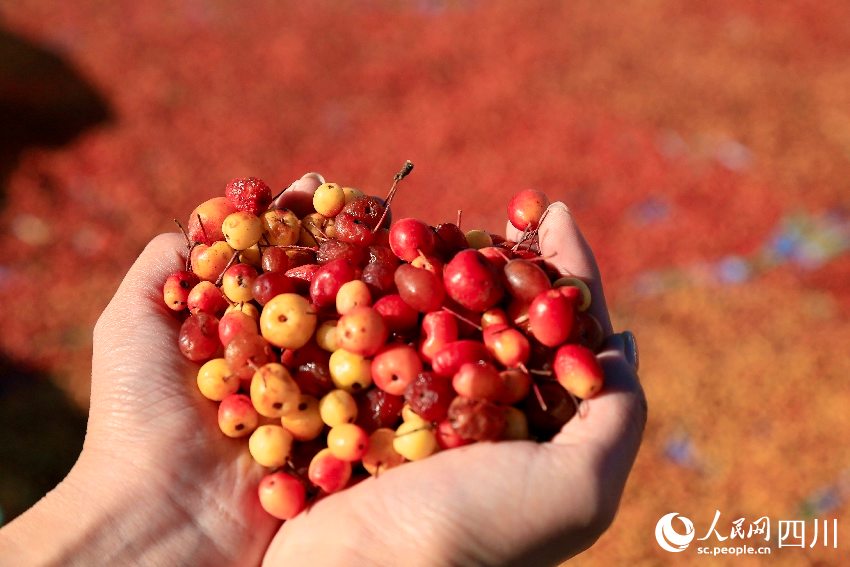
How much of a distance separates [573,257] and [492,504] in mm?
1413

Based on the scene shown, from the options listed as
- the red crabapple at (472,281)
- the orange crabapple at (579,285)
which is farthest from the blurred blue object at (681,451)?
the red crabapple at (472,281)

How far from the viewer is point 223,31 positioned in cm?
1155

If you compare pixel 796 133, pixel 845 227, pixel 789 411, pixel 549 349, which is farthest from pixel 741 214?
pixel 549 349

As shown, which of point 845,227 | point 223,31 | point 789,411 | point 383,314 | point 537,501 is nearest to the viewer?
point 537,501

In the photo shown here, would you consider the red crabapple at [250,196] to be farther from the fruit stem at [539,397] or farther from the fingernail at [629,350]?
the fingernail at [629,350]

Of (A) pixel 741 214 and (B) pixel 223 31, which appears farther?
(B) pixel 223 31

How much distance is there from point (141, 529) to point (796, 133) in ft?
28.9

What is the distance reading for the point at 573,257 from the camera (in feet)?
11.6

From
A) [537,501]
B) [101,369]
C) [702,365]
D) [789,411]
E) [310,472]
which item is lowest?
[789,411]

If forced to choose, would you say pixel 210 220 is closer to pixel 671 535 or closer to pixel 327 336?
pixel 327 336

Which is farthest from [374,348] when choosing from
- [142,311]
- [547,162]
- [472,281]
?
[547,162]

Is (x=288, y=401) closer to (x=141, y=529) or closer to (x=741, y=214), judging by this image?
(x=141, y=529)

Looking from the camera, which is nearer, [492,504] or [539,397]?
[492,504]

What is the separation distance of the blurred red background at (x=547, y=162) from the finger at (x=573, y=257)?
2472 mm
